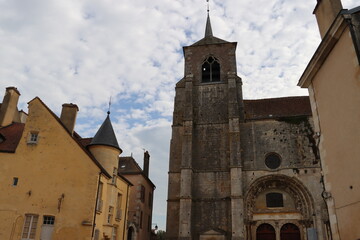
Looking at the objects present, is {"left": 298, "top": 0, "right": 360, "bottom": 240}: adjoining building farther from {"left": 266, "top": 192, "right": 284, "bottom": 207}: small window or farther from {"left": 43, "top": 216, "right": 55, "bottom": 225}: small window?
{"left": 266, "top": 192, "right": 284, "bottom": 207}: small window

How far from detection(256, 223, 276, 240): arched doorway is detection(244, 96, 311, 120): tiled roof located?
7.81 m

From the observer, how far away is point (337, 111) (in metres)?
7.95

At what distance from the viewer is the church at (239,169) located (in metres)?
20.7

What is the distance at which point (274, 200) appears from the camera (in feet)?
72.3

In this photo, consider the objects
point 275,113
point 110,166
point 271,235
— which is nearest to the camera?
point 110,166

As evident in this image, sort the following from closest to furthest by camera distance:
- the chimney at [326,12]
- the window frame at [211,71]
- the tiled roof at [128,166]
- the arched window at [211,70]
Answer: the chimney at [326,12] < the tiled roof at [128,166] < the window frame at [211,71] < the arched window at [211,70]

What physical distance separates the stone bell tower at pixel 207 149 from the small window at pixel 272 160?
2371 millimetres

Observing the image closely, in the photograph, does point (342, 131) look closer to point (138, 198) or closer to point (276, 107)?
point (138, 198)

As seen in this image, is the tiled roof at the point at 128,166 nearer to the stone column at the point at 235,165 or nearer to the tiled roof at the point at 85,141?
the tiled roof at the point at 85,141

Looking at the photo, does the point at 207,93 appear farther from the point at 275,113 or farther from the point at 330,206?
the point at 330,206

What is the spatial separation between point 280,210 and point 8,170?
1694 cm

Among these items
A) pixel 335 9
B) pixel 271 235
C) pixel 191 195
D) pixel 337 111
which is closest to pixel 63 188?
pixel 191 195

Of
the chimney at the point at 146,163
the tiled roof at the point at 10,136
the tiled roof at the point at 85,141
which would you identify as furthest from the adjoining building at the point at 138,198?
the tiled roof at the point at 10,136

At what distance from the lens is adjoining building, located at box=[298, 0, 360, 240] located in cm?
702
